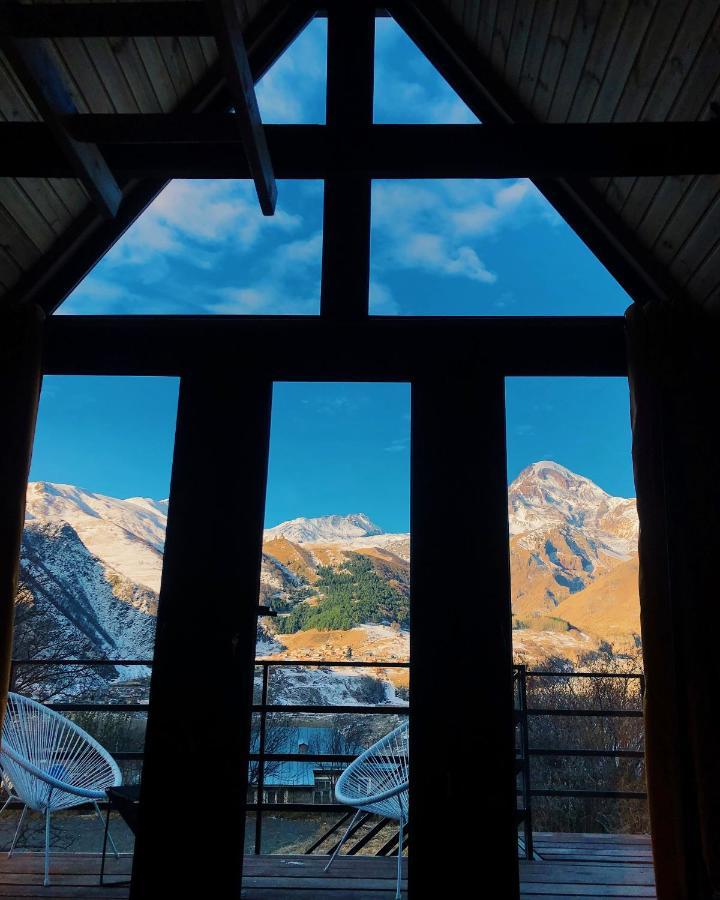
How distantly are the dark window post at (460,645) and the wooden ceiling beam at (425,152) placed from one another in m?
0.82

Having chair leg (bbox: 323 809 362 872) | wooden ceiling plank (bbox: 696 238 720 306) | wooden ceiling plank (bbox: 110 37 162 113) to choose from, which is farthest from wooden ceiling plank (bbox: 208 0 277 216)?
chair leg (bbox: 323 809 362 872)

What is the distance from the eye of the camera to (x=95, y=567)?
8.60 ft

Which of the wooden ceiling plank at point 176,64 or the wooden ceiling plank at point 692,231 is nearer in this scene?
the wooden ceiling plank at point 692,231

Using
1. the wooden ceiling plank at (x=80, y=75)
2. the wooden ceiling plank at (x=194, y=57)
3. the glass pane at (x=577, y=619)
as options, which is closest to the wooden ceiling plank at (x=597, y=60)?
the glass pane at (x=577, y=619)

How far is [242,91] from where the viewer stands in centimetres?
177

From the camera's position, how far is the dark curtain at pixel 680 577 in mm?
2203

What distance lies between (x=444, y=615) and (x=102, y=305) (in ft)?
6.16

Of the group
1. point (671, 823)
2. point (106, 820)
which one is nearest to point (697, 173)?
point (671, 823)

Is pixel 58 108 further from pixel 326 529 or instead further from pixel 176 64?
pixel 326 529

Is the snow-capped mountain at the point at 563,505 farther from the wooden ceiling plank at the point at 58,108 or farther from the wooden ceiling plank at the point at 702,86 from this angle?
the wooden ceiling plank at the point at 58,108

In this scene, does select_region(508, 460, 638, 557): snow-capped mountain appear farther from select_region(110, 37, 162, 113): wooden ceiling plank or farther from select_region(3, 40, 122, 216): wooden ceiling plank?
select_region(110, 37, 162, 113): wooden ceiling plank

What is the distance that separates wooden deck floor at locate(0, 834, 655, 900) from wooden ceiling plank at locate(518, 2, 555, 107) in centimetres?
291

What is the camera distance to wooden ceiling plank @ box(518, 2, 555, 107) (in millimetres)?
2520

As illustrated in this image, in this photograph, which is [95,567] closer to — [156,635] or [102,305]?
[156,635]
